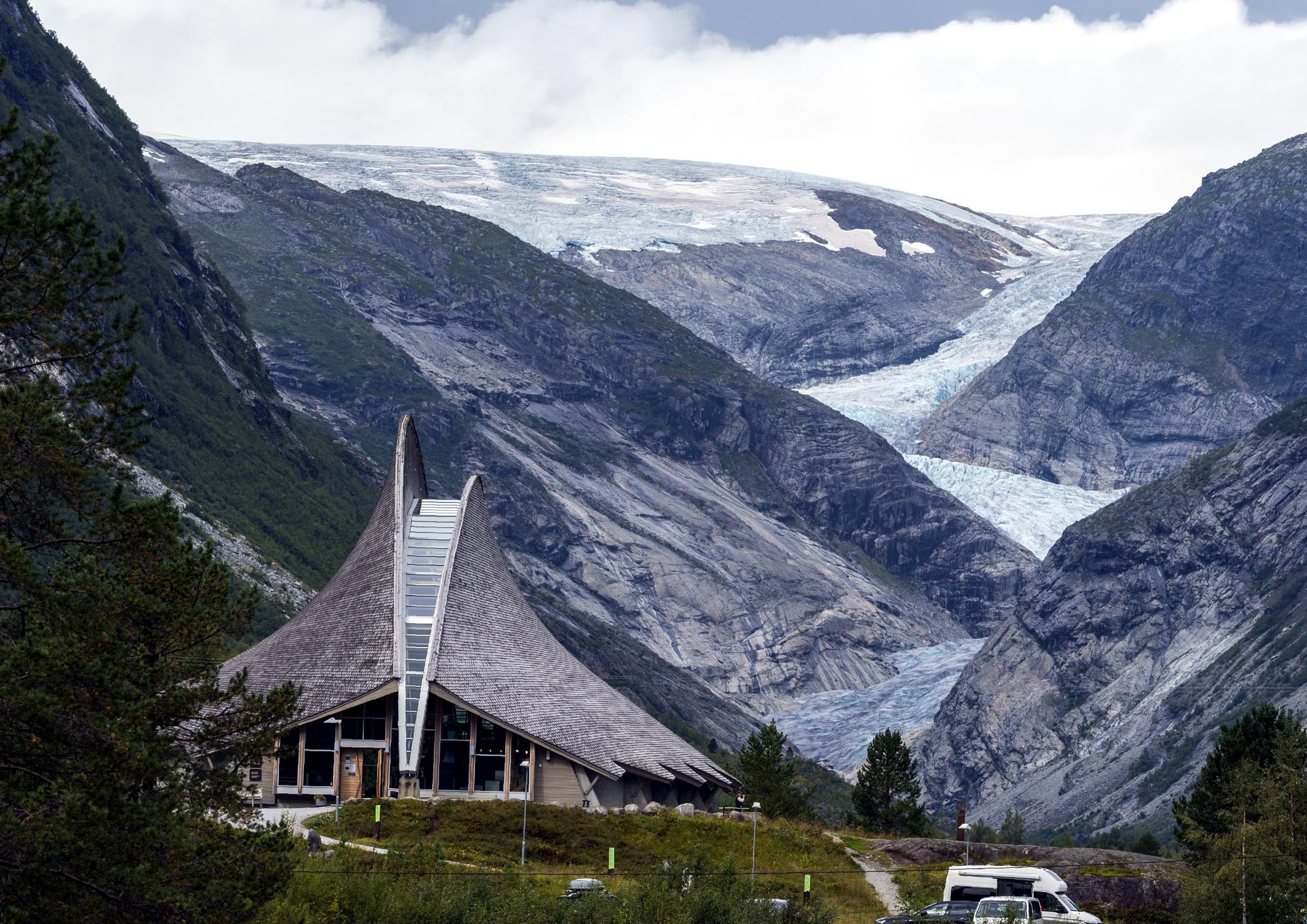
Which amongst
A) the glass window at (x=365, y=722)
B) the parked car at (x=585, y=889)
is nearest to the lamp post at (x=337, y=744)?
the glass window at (x=365, y=722)

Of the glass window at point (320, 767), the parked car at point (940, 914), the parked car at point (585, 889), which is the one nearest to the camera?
the parked car at point (585, 889)

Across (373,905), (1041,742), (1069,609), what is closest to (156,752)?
(373,905)

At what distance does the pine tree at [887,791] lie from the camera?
71.4m

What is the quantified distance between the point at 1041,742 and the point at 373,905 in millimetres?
142912

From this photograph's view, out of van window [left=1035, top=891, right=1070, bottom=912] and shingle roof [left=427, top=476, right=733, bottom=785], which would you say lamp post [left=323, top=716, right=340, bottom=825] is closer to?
shingle roof [left=427, top=476, right=733, bottom=785]

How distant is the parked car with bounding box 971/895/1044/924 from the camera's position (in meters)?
32.3

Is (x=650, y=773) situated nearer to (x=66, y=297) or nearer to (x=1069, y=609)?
(x=66, y=297)

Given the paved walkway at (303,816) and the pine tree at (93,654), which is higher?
the pine tree at (93,654)

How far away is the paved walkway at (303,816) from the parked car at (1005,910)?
15.8m

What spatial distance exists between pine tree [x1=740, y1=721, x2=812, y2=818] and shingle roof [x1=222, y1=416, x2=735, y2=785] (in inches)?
45.7

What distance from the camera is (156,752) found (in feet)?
83.9

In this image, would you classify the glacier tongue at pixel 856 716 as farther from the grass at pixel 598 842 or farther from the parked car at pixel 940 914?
the parked car at pixel 940 914

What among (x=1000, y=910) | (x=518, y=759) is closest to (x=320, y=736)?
(x=518, y=759)

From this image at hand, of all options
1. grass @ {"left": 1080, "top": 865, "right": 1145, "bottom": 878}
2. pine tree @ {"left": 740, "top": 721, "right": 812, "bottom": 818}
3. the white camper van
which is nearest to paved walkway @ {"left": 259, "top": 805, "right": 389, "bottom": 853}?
the white camper van
